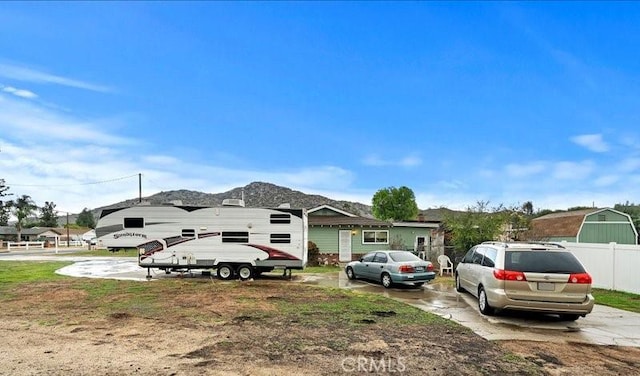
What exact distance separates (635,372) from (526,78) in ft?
43.9

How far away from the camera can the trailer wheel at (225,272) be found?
16672 mm

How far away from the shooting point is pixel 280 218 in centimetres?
1677

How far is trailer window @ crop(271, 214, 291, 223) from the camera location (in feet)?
54.9

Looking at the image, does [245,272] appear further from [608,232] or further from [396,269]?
[608,232]

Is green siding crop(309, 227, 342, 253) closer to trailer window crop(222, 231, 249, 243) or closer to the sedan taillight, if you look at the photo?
trailer window crop(222, 231, 249, 243)

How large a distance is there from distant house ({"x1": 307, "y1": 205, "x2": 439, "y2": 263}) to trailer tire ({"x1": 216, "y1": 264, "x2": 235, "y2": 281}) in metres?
9.96

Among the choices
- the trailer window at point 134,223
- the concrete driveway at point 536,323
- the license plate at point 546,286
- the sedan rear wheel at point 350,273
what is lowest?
the sedan rear wheel at point 350,273

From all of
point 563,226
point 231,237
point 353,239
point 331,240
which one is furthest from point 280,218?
point 563,226

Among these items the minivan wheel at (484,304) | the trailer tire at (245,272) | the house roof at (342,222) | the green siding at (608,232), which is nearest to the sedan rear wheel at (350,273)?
the trailer tire at (245,272)

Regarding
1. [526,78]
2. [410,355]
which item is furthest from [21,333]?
[526,78]

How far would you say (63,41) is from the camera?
14.4m

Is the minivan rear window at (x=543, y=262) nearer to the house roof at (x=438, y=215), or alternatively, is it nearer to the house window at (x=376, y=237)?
the house roof at (x=438, y=215)

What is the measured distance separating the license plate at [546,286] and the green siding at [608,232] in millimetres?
30989

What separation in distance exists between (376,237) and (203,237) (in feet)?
44.2
